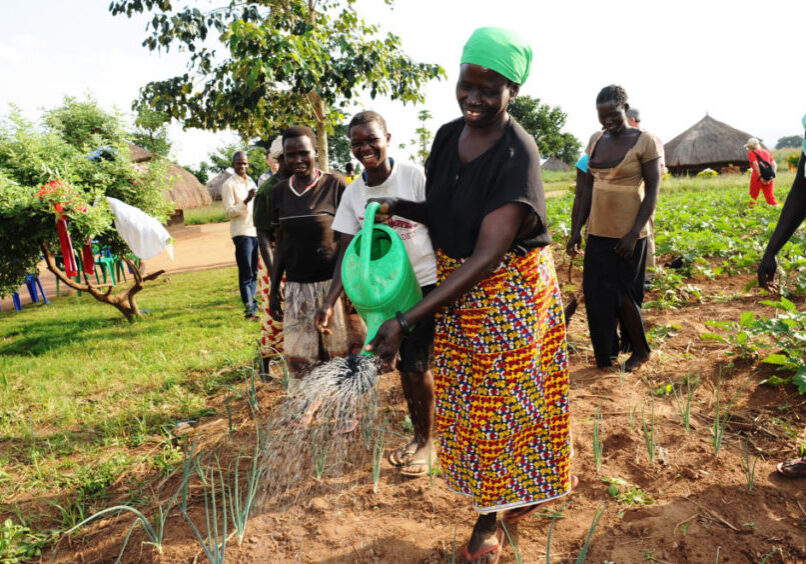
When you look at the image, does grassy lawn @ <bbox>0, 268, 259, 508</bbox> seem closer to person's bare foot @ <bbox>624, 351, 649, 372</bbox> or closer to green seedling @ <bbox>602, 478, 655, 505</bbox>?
green seedling @ <bbox>602, 478, 655, 505</bbox>

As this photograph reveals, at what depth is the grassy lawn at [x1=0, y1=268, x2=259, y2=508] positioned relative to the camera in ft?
8.81

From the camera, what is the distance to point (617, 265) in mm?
3072

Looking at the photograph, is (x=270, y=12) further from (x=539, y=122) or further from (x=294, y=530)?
(x=539, y=122)

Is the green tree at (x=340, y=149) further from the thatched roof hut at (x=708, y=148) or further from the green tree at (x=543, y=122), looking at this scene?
the thatched roof hut at (x=708, y=148)

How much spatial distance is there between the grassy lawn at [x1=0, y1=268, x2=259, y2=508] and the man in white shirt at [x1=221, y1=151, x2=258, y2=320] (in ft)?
0.99

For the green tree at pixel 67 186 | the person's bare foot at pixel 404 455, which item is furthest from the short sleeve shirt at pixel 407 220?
the green tree at pixel 67 186

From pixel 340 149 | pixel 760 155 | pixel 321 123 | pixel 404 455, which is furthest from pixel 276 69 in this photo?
pixel 340 149

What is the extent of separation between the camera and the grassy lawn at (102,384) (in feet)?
8.81

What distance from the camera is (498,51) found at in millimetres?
1444

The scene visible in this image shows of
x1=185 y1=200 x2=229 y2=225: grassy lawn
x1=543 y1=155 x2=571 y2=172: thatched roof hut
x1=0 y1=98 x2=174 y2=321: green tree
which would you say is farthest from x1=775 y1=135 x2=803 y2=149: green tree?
x1=0 y1=98 x2=174 y2=321: green tree

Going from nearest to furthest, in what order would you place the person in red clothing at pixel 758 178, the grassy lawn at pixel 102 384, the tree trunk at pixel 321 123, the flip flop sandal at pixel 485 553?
the flip flop sandal at pixel 485 553 → the grassy lawn at pixel 102 384 → the tree trunk at pixel 321 123 → the person in red clothing at pixel 758 178

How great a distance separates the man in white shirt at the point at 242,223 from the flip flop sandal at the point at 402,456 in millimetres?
3421

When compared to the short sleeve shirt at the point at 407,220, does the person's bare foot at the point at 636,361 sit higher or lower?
lower

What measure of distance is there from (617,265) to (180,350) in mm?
3601
